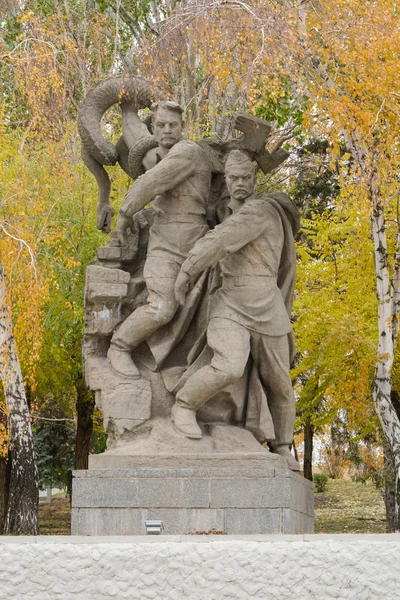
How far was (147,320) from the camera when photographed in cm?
825

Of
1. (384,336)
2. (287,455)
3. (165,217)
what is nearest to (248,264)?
(165,217)

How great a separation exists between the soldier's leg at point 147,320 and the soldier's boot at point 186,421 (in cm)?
49

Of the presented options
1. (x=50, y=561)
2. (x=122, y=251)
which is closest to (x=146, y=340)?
(x=122, y=251)

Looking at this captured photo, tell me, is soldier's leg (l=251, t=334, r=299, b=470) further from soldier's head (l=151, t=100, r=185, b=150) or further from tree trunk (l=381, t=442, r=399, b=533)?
tree trunk (l=381, t=442, r=399, b=533)

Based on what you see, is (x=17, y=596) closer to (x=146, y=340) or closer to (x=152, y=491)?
(x=152, y=491)

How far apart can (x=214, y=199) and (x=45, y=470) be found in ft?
59.6

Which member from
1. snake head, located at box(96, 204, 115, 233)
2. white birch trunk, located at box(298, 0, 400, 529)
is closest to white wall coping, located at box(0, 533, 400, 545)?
snake head, located at box(96, 204, 115, 233)

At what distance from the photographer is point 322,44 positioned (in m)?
14.4

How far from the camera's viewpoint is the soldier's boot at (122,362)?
8289 mm

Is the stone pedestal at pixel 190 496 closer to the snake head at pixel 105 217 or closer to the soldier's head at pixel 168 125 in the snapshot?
the snake head at pixel 105 217

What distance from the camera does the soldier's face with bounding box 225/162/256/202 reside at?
8391 millimetres

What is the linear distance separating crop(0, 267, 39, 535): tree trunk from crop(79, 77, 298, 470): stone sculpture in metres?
6.42

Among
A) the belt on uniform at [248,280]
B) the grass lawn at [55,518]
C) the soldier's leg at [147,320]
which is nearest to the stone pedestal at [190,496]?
the soldier's leg at [147,320]

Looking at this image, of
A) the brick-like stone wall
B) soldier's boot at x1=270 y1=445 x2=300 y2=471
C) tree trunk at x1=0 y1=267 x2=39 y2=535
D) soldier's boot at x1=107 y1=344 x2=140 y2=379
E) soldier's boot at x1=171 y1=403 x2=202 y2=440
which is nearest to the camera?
the brick-like stone wall
